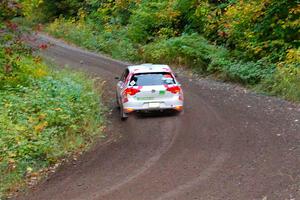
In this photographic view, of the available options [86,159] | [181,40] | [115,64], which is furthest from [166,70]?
[115,64]

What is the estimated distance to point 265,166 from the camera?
420 inches

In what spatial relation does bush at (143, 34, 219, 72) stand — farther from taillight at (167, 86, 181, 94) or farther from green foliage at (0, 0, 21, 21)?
green foliage at (0, 0, 21, 21)

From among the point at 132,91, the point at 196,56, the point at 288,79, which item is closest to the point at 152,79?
the point at 132,91

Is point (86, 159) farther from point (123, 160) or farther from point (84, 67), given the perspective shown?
point (84, 67)

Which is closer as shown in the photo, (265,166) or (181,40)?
(265,166)

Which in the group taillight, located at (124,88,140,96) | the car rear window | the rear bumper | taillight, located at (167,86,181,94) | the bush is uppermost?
the car rear window

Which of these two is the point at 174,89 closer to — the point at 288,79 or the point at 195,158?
the point at 195,158

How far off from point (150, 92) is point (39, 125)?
412cm

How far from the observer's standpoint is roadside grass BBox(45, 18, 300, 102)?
19047mm

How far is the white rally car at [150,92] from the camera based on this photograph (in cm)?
1591

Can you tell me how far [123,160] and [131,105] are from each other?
4309 mm

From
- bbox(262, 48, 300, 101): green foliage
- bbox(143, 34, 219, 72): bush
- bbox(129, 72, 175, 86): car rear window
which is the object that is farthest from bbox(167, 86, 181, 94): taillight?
bbox(143, 34, 219, 72): bush

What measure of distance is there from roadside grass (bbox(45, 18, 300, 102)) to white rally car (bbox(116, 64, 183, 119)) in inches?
177

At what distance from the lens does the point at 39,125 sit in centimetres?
1307
